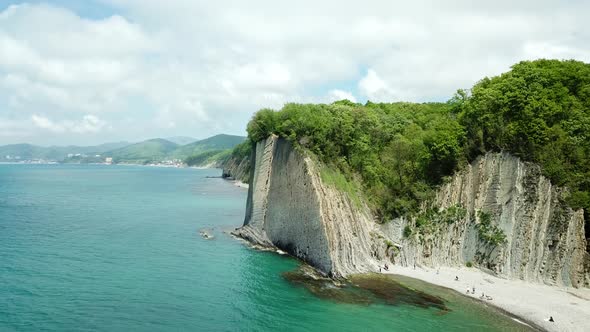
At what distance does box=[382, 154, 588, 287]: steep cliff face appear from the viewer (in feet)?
128

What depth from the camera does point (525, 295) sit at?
36750 mm

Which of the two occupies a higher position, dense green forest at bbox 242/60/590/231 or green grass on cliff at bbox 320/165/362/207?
dense green forest at bbox 242/60/590/231

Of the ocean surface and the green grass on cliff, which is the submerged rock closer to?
the ocean surface

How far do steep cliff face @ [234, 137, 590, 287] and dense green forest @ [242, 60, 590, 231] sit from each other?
1.71 meters

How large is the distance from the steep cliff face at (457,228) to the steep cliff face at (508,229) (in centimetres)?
9

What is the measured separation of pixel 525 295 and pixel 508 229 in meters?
7.69

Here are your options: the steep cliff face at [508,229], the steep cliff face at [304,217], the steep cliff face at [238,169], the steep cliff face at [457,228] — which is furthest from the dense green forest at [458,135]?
the steep cliff face at [238,169]

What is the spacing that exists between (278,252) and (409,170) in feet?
61.8

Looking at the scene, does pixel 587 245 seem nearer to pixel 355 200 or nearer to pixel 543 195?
pixel 543 195

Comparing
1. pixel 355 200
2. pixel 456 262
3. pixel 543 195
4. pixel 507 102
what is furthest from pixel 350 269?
pixel 507 102

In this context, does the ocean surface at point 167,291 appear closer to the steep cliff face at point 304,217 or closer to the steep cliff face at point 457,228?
the steep cliff face at point 304,217

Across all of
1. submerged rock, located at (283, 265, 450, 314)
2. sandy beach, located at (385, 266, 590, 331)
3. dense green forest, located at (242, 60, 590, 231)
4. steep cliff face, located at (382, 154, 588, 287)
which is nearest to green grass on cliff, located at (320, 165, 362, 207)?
dense green forest, located at (242, 60, 590, 231)

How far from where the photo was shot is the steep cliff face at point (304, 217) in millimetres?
42688

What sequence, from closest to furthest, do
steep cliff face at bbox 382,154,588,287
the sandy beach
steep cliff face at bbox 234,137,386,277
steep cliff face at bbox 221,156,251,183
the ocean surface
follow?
1. the ocean surface
2. the sandy beach
3. steep cliff face at bbox 382,154,588,287
4. steep cliff face at bbox 234,137,386,277
5. steep cliff face at bbox 221,156,251,183
